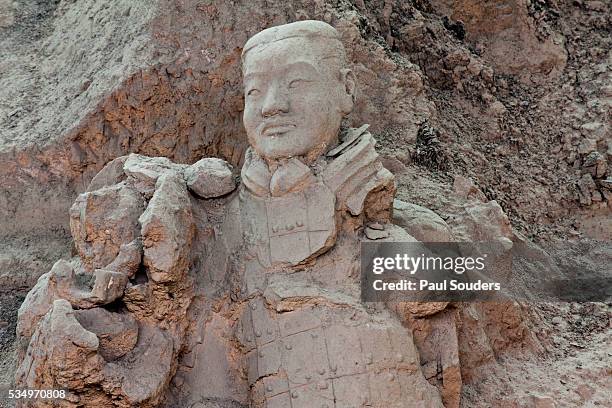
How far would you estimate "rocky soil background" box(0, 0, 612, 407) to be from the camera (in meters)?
4.34

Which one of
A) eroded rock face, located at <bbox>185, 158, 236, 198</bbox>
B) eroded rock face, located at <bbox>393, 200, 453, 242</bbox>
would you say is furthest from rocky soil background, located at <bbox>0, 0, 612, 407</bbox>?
eroded rock face, located at <bbox>185, 158, 236, 198</bbox>

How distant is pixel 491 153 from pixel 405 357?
81.6 inches

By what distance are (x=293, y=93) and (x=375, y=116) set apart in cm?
131

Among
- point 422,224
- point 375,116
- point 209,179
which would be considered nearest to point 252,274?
point 209,179

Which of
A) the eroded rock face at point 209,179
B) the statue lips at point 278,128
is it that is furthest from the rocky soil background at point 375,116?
the statue lips at point 278,128

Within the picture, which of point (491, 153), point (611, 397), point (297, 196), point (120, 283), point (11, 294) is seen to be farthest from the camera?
point (491, 153)

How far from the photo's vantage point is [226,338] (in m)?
3.51

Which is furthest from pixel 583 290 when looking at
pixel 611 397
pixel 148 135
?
pixel 148 135

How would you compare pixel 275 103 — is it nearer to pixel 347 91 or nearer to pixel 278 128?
pixel 278 128

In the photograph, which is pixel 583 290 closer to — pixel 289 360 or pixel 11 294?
pixel 289 360

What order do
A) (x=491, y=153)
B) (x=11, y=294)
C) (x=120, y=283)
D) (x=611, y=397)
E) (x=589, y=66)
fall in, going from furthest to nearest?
(x=589, y=66) < (x=491, y=153) < (x=11, y=294) < (x=611, y=397) < (x=120, y=283)

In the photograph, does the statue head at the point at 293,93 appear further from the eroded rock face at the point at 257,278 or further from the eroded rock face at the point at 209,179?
the eroded rock face at the point at 209,179

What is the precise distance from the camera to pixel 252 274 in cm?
352

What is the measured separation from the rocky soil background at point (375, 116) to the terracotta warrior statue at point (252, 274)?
32.1 inches
